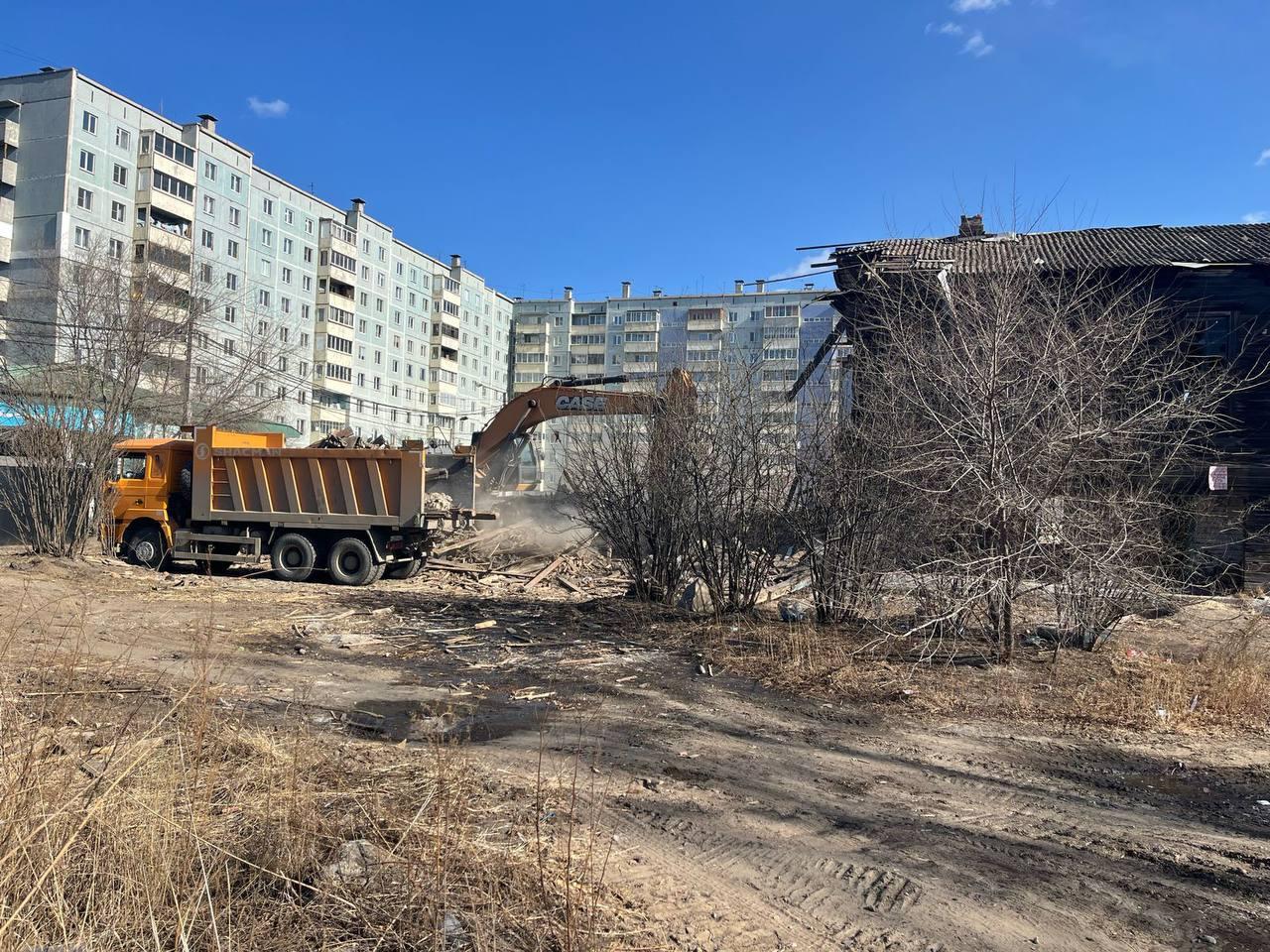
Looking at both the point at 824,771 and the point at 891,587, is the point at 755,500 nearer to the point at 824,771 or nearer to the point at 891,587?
the point at 891,587

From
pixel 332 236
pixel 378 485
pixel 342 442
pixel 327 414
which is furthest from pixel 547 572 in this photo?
pixel 332 236

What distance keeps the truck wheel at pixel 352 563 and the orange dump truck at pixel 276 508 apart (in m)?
0.02

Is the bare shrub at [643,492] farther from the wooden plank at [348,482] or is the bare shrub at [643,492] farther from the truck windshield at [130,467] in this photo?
the truck windshield at [130,467]

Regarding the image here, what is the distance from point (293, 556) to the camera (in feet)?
54.7

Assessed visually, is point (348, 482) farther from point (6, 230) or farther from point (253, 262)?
point (253, 262)

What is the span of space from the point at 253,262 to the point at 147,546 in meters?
44.9

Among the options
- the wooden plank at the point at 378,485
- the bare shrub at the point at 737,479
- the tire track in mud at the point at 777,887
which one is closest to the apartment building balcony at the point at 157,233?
the wooden plank at the point at 378,485

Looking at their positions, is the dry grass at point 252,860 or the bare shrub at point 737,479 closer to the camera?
the dry grass at point 252,860

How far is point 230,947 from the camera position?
108 inches

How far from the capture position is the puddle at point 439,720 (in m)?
6.30

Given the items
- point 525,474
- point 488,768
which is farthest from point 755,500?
point 525,474

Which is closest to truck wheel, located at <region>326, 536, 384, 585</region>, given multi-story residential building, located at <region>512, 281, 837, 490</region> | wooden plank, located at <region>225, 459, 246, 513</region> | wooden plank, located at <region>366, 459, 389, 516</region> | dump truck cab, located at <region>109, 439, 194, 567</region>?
wooden plank, located at <region>366, 459, 389, 516</region>

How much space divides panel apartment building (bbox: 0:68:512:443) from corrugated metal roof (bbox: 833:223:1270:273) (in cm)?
1936

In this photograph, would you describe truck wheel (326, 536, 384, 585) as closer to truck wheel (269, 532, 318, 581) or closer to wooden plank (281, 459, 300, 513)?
truck wheel (269, 532, 318, 581)
